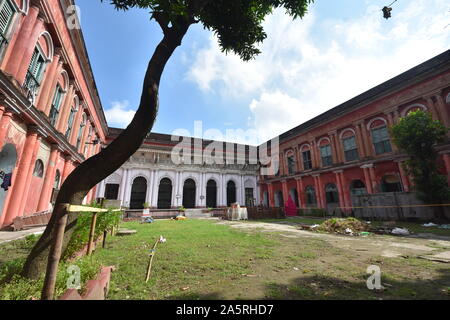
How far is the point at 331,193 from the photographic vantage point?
18.0 meters

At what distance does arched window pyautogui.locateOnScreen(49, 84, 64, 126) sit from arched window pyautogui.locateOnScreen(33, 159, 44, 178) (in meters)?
2.37

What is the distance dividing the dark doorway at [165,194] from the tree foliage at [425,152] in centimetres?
2348

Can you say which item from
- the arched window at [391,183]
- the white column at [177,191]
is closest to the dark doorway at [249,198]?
the white column at [177,191]

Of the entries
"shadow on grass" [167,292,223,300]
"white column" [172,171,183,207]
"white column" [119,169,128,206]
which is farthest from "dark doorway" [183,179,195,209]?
"shadow on grass" [167,292,223,300]

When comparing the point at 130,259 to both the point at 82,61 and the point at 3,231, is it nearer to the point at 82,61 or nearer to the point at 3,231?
the point at 3,231

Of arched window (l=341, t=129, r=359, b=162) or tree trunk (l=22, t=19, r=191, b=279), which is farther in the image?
arched window (l=341, t=129, r=359, b=162)

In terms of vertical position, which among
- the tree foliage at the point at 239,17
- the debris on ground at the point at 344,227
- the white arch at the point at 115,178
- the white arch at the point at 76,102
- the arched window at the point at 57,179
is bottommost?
the debris on ground at the point at 344,227

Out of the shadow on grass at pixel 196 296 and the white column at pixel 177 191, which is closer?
the shadow on grass at pixel 196 296

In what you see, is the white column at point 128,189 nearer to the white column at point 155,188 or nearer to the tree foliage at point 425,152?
the white column at point 155,188

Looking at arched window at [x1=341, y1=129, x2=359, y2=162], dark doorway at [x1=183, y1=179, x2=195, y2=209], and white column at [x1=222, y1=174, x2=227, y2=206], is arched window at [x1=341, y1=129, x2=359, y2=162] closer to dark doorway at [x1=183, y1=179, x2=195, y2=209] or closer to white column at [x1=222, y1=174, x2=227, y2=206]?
white column at [x1=222, y1=174, x2=227, y2=206]

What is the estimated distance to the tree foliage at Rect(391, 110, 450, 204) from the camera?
32.5 feet

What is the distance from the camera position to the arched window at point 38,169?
28.6ft

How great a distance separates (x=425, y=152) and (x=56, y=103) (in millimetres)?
20417
